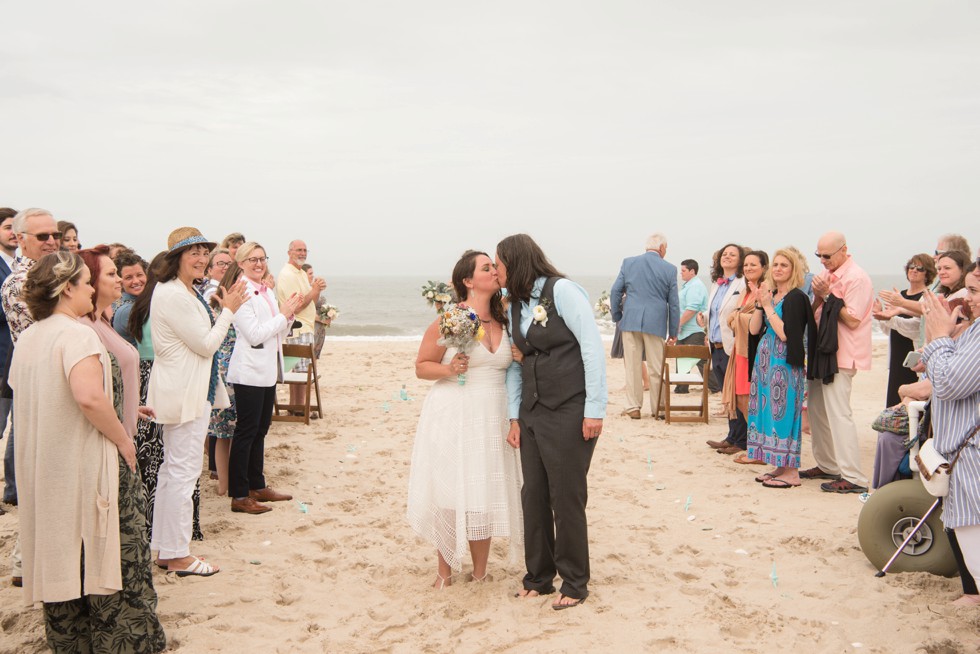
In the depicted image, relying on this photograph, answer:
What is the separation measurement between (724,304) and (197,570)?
6.44m

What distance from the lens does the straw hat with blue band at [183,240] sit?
493 cm

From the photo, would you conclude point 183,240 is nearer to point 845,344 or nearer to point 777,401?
point 777,401

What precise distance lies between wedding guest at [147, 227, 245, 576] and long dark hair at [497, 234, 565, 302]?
1.85 m

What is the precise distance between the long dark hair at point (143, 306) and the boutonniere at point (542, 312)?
8.38 feet

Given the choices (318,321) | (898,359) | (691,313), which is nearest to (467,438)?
(898,359)

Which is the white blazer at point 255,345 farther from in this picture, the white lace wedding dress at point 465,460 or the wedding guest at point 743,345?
the wedding guest at point 743,345

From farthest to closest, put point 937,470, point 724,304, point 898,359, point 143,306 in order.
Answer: point 724,304 < point 898,359 < point 143,306 < point 937,470

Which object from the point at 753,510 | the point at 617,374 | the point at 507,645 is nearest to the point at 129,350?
the point at 507,645

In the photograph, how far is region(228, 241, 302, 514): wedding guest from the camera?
6094 mm

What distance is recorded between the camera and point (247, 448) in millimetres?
6246

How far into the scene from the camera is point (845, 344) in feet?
22.5

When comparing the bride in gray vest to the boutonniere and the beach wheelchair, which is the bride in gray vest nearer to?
the boutonniere

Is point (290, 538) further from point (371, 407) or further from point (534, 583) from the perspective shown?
point (371, 407)

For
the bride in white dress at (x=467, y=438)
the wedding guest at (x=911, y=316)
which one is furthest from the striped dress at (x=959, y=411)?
the wedding guest at (x=911, y=316)
